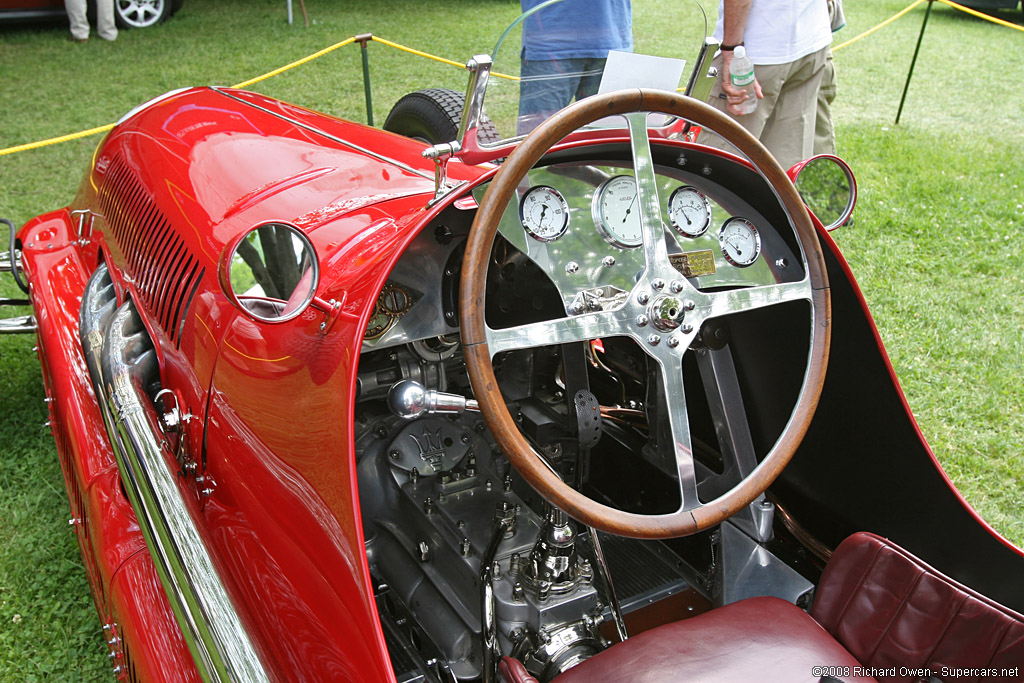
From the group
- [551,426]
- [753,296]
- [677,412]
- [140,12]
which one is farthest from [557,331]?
[140,12]

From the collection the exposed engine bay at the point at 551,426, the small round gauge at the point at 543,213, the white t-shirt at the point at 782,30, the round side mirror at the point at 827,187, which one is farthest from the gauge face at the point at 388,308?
the white t-shirt at the point at 782,30

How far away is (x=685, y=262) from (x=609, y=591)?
755 millimetres

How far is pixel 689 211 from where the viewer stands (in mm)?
1772

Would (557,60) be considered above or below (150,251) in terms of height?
above

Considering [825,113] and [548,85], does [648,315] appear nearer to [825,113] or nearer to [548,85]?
[548,85]

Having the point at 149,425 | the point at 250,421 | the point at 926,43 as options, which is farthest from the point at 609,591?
the point at 926,43

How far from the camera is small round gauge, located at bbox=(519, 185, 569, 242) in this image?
1.58 metres

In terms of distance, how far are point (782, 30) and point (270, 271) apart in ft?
9.47

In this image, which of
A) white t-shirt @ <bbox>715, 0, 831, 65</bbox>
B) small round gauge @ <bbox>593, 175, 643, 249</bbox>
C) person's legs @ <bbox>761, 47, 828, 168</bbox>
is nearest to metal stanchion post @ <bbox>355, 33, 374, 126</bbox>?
white t-shirt @ <bbox>715, 0, 831, 65</bbox>

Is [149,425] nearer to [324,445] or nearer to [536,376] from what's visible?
[324,445]

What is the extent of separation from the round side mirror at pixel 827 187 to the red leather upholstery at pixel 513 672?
121 centimetres

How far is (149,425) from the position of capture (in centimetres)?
202

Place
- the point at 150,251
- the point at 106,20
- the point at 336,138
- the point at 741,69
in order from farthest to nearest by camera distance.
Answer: the point at 106,20, the point at 336,138, the point at 150,251, the point at 741,69

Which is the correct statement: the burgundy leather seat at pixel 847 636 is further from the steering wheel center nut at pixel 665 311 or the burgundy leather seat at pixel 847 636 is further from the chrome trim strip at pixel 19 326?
the chrome trim strip at pixel 19 326
